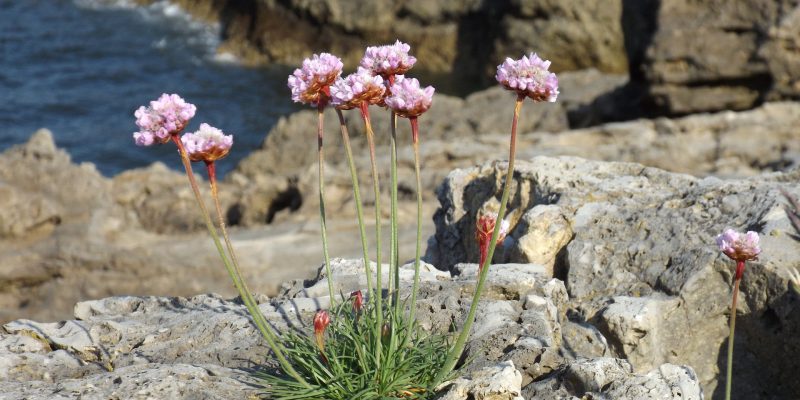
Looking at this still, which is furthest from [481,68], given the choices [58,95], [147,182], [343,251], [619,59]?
[343,251]

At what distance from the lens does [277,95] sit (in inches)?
931

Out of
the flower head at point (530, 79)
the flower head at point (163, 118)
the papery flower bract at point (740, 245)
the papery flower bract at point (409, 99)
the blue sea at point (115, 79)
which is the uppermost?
the flower head at point (530, 79)

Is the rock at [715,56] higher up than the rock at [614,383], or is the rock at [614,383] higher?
the rock at [715,56]

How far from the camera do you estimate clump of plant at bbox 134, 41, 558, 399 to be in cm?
335

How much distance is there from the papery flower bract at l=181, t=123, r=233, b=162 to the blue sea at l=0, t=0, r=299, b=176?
15106 millimetres

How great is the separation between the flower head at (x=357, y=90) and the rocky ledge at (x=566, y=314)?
3.30 feet

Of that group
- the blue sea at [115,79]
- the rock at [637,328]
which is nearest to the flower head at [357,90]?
the rock at [637,328]

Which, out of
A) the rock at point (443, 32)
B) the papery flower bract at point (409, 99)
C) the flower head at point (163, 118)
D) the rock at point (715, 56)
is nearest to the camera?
the flower head at point (163, 118)

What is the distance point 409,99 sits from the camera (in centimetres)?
338

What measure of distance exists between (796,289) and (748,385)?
552 millimetres

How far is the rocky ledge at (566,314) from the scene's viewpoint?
3.71 meters

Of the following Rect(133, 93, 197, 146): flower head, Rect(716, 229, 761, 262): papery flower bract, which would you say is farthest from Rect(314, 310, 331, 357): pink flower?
Rect(716, 229, 761, 262): papery flower bract

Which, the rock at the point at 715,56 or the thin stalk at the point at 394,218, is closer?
the thin stalk at the point at 394,218

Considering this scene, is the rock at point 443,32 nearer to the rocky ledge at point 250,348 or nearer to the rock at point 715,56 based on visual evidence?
the rock at point 715,56
